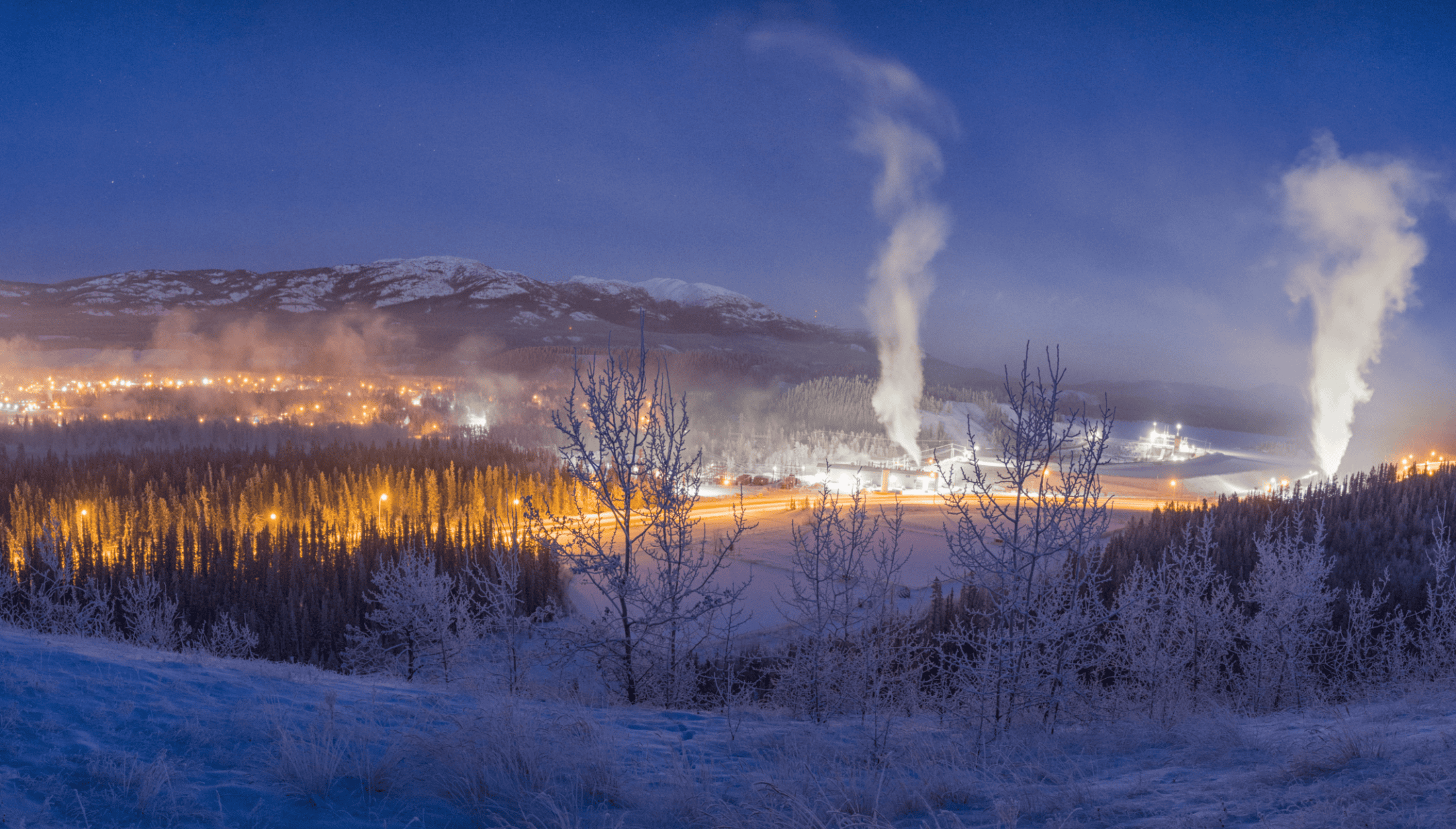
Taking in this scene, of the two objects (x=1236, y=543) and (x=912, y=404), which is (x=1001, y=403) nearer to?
(x=912, y=404)

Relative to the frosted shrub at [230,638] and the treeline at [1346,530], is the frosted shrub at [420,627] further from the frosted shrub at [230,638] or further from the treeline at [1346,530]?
the treeline at [1346,530]

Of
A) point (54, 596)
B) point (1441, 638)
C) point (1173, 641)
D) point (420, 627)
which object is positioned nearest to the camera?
point (1441, 638)

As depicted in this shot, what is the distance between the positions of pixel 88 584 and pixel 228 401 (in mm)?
149886

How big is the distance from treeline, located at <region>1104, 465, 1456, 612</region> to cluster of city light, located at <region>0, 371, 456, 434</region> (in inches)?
5164

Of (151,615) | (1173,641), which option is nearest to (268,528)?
(151,615)

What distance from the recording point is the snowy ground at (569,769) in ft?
17.1

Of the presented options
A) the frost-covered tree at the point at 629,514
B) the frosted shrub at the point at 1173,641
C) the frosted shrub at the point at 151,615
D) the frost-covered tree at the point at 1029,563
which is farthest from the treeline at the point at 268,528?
the frosted shrub at the point at 1173,641

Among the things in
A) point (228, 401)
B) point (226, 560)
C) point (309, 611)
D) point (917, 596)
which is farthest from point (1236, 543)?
point (228, 401)

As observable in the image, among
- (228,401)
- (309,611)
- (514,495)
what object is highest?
(228,401)

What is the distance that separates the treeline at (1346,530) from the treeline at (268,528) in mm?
44033

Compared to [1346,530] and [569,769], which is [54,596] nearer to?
[569,769]

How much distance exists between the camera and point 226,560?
175 ft

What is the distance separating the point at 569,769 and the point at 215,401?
20777 centimetres

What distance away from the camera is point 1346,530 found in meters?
50.5
